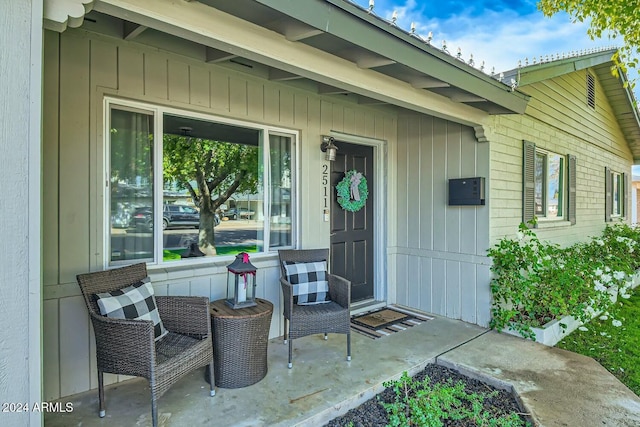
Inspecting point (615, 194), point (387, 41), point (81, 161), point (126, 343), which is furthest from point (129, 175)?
point (615, 194)

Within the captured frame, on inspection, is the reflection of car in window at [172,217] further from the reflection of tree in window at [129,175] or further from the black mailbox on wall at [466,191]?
the black mailbox on wall at [466,191]

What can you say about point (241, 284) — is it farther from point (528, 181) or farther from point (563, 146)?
point (563, 146)

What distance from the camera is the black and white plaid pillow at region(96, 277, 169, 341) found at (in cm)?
227

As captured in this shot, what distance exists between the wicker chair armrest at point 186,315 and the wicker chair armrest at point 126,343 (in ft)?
1.33

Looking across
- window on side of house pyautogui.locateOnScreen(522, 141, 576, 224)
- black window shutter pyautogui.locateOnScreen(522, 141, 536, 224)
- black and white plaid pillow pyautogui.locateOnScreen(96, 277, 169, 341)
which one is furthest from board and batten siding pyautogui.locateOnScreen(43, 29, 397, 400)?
window on side of house pyautogui.locateOnScreen(522, 141, 576, 224)

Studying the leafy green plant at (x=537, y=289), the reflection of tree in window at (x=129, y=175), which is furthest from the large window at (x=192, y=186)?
the leafy green plant at (x=537, y=289)

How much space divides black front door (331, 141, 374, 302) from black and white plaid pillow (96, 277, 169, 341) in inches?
86.8

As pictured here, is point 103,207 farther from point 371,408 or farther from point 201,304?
point 371,408

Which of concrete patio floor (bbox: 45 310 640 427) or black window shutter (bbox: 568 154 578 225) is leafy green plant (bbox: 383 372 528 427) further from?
black window shutter (bbox: 568 154 578 225)

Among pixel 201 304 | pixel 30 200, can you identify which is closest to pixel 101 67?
pixel 30 200

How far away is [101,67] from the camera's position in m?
2.62

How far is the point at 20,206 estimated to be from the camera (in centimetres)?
141

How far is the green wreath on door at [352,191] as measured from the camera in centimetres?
429

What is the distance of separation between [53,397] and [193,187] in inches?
68.7
